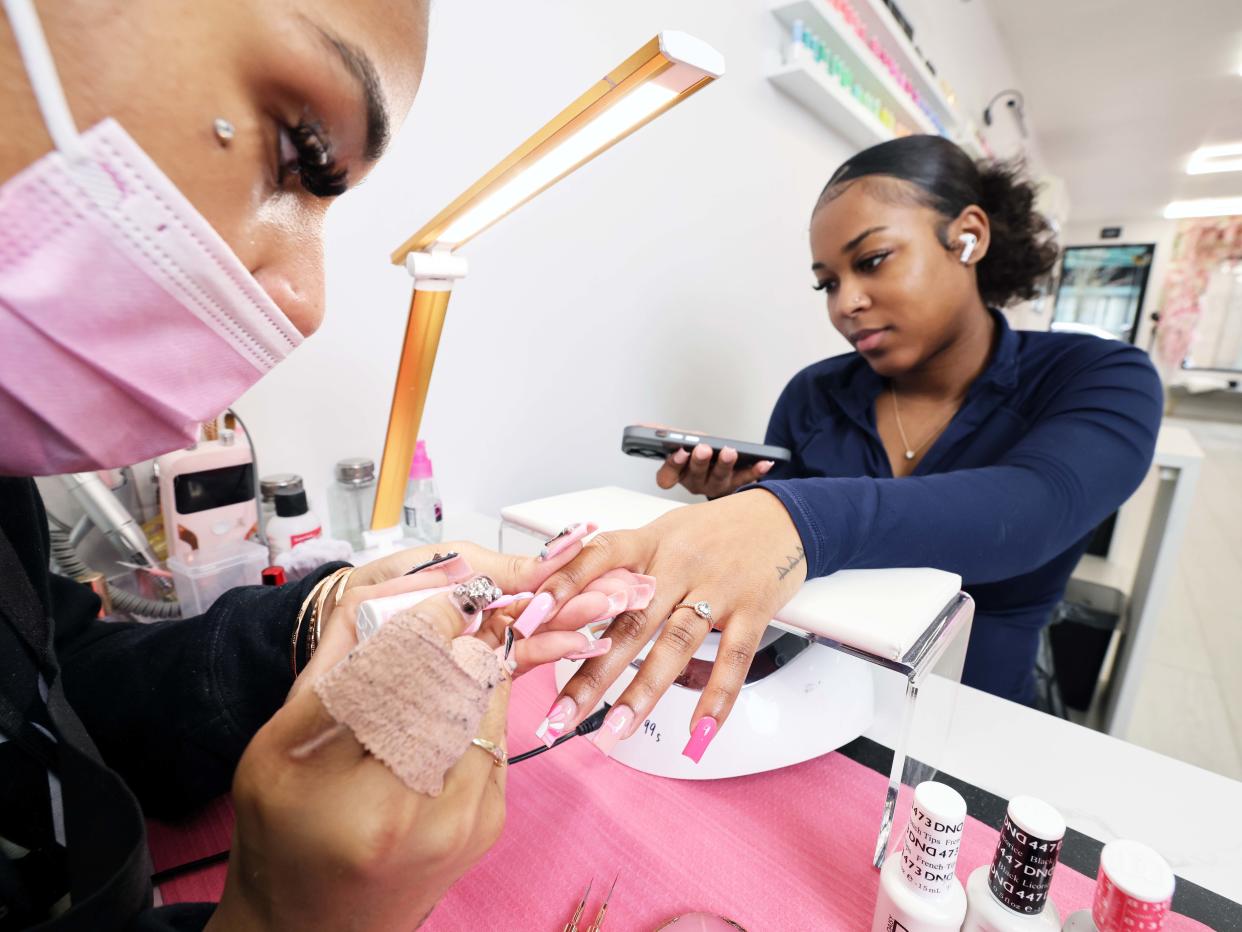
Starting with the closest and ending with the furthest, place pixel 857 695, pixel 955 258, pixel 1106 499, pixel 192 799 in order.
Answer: pixel 192 799 < pixel 857 695 < pixel 1106 499 < pixel 955 258

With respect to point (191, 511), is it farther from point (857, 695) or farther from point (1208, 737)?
point (1208, 737)

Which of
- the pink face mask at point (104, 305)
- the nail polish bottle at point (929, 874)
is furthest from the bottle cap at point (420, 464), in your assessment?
the nail polish bottle at point (929, 874)

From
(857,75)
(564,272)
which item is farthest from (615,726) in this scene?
(857,75)

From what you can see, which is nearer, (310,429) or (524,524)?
(524,524)

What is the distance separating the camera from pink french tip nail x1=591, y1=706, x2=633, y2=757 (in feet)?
1.22

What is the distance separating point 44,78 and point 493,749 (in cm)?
34

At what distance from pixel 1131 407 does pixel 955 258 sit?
36 cm

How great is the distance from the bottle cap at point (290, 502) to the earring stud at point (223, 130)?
0.47 meters

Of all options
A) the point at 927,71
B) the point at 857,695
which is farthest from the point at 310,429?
the point at 927,71

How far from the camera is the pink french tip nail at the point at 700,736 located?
375mm

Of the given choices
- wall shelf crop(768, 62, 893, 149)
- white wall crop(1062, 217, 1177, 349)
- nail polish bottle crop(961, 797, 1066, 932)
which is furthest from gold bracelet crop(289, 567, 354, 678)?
white wall crop(1062, 217, 1177, 349)

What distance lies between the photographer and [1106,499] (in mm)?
735

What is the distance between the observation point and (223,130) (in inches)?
10.6

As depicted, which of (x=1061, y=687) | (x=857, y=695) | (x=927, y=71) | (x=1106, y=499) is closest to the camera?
(x=857, y=695)
